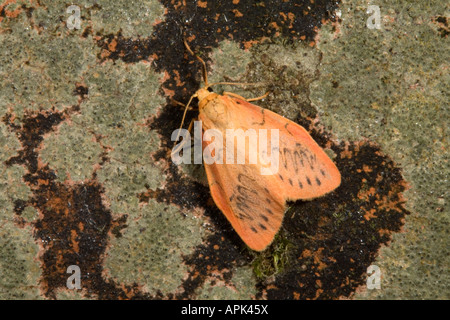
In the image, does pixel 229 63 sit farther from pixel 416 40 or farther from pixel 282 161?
pixel 416 40

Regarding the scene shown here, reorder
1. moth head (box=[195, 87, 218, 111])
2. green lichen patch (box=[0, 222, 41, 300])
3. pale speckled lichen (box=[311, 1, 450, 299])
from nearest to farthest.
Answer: moth head (box=[195, 87, 218, 111]) → pale speckled lichen (box=[311, 1, 450, 299]) → green lichen patch (box=[0, 222, 41, 300])

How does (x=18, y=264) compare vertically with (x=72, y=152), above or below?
below

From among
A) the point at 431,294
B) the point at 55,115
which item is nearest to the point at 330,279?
the point at 431,294

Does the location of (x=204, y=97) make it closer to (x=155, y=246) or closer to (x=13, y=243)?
(x=155, y=246)

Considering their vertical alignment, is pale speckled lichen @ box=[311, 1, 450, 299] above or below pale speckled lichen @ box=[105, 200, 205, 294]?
above

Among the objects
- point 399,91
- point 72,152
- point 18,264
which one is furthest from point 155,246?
point 399,91

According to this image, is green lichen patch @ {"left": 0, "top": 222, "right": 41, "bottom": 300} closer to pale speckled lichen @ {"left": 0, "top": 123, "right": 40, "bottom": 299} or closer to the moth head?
pale speckled lichen @ {"left": 0, "top": 123, "right": 40, "bottom": 299}

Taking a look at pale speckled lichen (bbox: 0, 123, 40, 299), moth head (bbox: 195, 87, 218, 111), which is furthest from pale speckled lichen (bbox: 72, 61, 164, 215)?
pale speckled lichen (bbox: 0, 123, 40, 299)

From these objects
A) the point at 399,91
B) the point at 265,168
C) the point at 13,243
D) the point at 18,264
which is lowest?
the point at 18,264

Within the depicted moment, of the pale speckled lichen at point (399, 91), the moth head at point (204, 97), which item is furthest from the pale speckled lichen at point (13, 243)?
the pale speckled lichen at point (399, 91)
